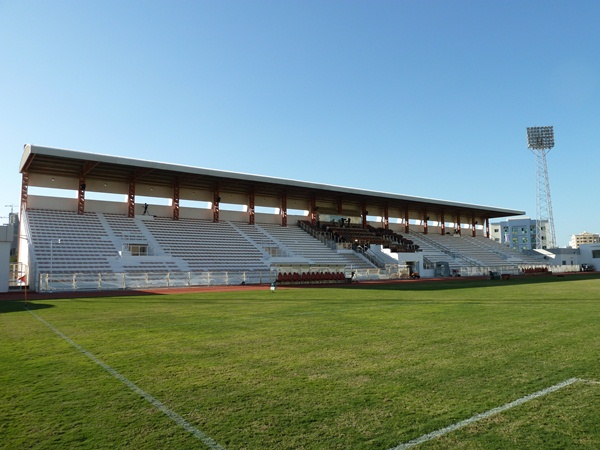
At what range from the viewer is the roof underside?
106 feet

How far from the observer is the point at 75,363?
19.4 ft

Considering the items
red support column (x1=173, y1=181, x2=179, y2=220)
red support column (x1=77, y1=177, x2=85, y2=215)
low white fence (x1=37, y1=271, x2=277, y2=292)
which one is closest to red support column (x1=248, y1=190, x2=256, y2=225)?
red support column (x1=173, y1=181, x2=179, y2=220)

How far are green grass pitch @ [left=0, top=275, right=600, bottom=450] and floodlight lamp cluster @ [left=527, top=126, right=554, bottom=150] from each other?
71.3 metres

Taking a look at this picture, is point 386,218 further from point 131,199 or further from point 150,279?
point 150,279

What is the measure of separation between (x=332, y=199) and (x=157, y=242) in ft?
81.5

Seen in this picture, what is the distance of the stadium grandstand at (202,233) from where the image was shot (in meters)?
28.2

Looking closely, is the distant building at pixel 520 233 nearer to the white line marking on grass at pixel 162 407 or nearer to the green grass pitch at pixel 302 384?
the green grass pitch at pixel 302 384

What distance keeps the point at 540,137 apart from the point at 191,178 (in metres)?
60.3

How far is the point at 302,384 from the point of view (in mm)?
4754

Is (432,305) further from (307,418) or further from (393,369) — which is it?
(307,418)

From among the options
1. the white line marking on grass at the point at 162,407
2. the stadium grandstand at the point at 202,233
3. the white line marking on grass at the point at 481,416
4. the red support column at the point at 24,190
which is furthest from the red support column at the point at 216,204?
the white line marking on grass at the point at 481,416

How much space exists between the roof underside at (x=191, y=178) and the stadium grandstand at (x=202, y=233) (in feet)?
0.34

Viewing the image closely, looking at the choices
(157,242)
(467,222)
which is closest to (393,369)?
(157,242)

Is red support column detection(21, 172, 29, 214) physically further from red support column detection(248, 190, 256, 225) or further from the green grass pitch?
the green grass pitch
